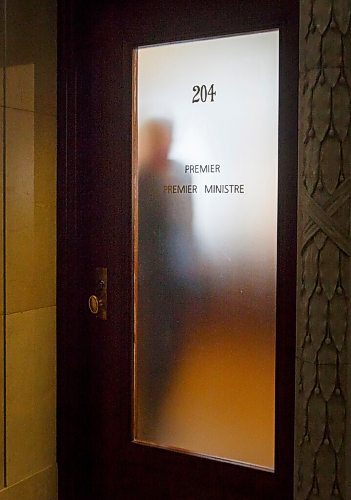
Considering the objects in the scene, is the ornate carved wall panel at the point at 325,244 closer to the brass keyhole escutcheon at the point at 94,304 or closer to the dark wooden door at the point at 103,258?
the dark wooden door at the point at 103,258

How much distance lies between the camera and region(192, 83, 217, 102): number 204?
2.53 m

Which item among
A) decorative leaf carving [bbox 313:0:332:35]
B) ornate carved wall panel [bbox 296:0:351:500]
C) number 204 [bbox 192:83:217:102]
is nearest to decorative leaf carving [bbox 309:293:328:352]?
ornate carved wall panel [bbox 296:0:351:500]

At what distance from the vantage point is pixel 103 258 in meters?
2.79

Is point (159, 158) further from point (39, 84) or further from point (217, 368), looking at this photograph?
point (217, 368)

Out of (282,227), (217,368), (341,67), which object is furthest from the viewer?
(217,368)

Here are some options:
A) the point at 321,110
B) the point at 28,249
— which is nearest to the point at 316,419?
the point at 321,110

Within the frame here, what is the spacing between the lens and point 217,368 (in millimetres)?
2570

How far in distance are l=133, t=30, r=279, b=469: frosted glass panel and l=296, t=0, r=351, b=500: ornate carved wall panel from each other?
543 mm

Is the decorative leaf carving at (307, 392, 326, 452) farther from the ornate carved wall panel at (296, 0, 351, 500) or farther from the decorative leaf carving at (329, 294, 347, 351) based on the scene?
the decorative leaf carving at (329, 294, 347, 351)

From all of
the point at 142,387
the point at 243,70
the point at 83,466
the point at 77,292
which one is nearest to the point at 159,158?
the point at 243,70

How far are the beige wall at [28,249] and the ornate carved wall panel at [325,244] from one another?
1101 mm

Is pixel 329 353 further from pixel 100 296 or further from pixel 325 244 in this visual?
pixel 100 296

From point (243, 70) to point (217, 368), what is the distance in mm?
975

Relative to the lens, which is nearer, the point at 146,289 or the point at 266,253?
the point at 266,253
